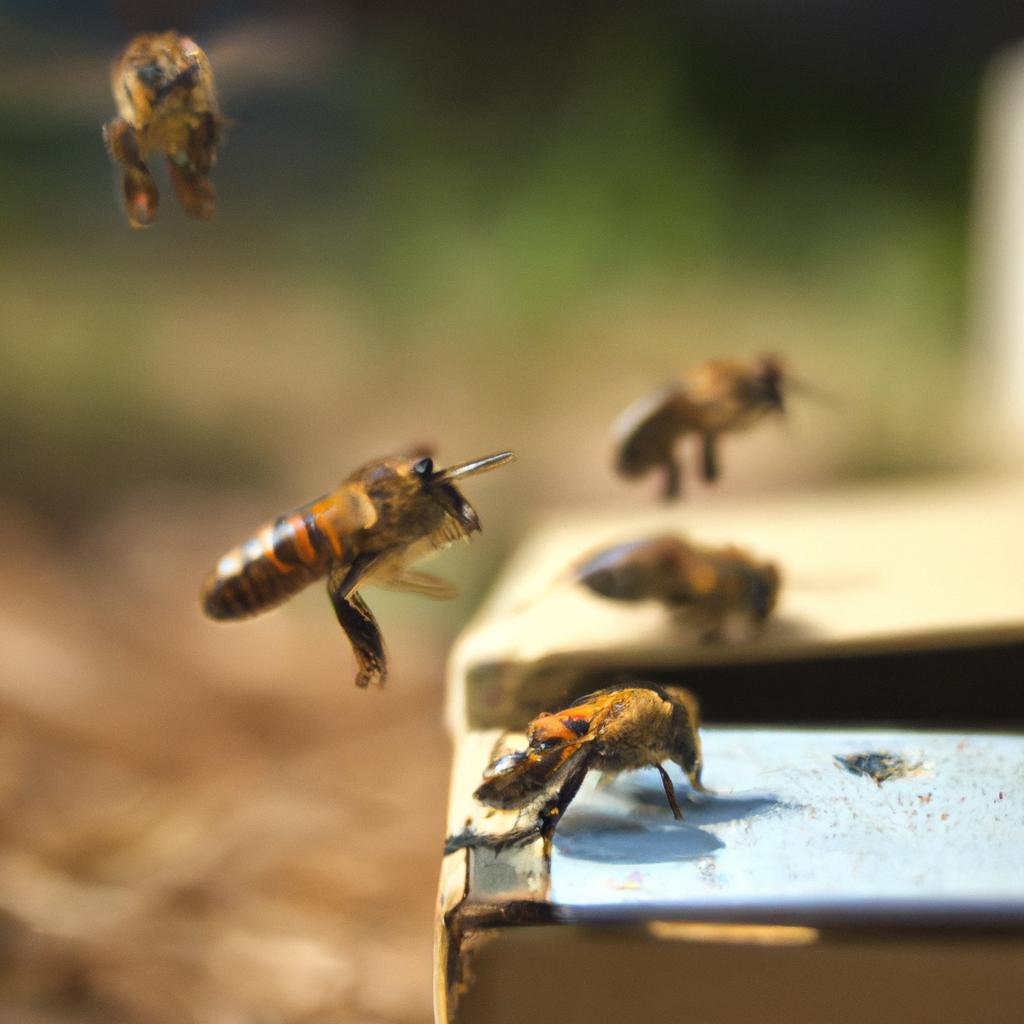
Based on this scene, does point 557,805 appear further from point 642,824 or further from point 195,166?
point 195,166

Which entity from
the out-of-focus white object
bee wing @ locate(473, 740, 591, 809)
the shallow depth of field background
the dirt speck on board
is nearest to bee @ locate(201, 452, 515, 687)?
bee wing @ locate(473, 740, 591, 809)

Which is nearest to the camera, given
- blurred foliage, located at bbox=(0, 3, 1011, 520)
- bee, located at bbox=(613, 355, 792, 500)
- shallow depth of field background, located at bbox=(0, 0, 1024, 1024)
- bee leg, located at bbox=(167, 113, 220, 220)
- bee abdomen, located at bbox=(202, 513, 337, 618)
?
bee abdomen, located at bbox=(202, 513, 337, 618)

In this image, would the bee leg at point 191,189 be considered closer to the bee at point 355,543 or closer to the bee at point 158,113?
the bee at point 158,113

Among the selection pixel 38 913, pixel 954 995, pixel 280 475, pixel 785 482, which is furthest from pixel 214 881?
pixel 785 482

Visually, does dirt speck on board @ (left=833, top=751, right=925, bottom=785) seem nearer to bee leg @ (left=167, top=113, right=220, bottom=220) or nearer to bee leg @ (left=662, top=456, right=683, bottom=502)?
bee leg @ (left=662, top=456, right=683, bottom=502)

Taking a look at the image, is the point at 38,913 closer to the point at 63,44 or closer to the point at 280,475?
the point at 63,44

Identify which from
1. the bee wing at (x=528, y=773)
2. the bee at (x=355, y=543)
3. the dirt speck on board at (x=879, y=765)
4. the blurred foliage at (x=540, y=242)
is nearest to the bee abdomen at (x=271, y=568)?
the bee at (x=355, y=543)
